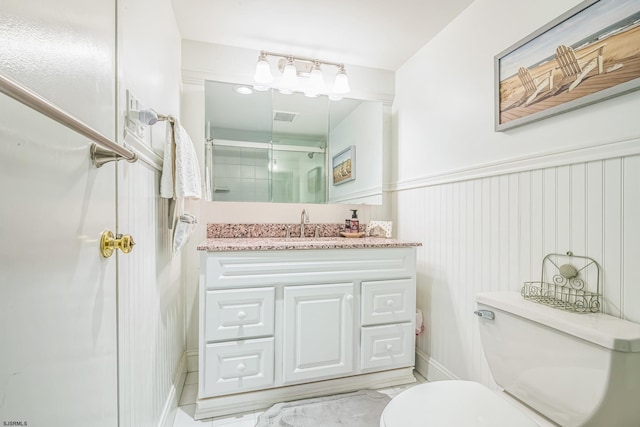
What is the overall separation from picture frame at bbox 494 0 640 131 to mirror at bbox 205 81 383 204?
963 mm

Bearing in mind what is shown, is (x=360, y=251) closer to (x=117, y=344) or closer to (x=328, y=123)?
(x=328, y=123)

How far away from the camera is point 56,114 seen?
1.32ft

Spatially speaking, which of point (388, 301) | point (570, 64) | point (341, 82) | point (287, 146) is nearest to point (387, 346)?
point (388, 301)

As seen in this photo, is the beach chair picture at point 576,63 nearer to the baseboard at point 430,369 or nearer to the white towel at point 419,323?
the white towel at point 419,323

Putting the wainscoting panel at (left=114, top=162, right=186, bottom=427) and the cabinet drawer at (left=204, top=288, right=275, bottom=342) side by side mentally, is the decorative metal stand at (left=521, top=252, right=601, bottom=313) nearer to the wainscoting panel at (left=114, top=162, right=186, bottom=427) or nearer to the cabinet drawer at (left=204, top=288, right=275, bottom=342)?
the cabinet drawer at (left=204, top=288, right=275, bottom=342)

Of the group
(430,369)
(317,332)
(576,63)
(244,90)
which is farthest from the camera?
(244,90)

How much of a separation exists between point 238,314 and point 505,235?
1.34m

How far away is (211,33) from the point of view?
182 centimetres

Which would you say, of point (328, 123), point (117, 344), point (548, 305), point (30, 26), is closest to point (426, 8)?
point (328, 123)

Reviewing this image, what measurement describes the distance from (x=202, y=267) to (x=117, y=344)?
0.63 m

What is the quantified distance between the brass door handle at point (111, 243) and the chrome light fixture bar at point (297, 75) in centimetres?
150

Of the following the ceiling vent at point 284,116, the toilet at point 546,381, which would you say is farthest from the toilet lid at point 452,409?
the ceiling vent at point 284,116

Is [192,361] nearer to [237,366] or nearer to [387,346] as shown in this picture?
[237,366]

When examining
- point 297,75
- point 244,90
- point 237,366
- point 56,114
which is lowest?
point 237,366
